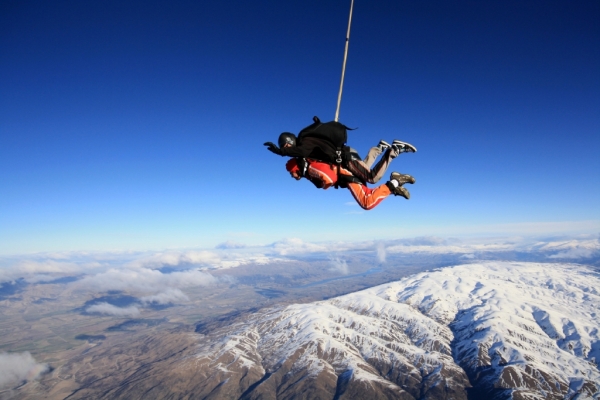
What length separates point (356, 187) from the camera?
8172mm

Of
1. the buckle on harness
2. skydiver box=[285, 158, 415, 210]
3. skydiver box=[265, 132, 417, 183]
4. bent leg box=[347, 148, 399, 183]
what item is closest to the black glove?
skydiver box=[265, 132, 417, 183]

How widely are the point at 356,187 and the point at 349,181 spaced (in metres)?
0.26

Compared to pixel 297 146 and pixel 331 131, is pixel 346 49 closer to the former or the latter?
pixel 331 131

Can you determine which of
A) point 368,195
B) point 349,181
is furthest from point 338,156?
point 368,195

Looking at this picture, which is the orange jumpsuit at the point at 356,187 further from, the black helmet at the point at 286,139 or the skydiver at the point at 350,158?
the black helmet at the point at 286,139

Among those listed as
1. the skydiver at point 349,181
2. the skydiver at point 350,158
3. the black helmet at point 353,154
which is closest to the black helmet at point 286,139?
the skydiver at point 350,158

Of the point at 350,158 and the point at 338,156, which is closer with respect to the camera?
the point at 338,156

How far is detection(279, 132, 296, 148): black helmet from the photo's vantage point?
22.8 feet

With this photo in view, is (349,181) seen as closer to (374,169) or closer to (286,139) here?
(374,169)

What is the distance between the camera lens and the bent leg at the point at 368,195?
26.7 feet

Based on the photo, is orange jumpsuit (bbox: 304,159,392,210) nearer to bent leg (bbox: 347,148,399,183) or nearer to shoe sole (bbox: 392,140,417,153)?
bent leg (bbox: 347,148,399,183)

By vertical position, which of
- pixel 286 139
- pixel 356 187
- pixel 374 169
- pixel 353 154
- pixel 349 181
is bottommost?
pixel 356 187

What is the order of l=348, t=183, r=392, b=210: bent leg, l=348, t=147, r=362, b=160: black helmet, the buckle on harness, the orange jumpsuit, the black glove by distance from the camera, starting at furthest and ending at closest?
l=348, t=183, r=392, b=210: bent leg, the orange jumpsuit, l=348, t=147, r=362, b=160: black helmet, the buckle on harness, the black glove

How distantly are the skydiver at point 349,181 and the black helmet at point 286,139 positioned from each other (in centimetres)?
71
